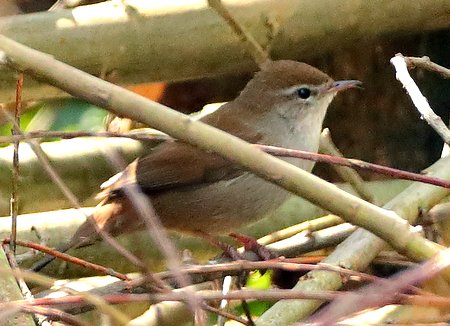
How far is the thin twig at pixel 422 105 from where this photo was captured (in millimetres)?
2115

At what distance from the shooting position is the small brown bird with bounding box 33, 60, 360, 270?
129 inches

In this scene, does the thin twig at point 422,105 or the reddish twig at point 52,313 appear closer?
the reddish twig at point 52,313

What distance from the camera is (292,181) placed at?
5.82 feet

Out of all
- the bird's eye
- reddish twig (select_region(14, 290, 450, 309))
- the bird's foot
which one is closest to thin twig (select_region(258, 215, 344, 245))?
the bird's foot

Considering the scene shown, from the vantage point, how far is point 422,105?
2205 millimetres

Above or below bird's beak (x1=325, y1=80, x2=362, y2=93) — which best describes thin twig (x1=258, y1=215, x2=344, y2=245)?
below

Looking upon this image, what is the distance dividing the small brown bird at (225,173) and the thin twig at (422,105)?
0.92 metres

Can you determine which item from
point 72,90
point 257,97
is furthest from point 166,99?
point 72,90

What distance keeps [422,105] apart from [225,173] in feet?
4.15

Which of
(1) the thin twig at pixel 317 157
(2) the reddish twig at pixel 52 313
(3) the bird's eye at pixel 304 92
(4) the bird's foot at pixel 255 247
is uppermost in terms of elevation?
(3) the bird's eye at pixel 304 92

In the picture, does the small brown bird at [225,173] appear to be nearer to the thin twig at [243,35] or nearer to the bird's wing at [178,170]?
the bird's wing at [178,170]

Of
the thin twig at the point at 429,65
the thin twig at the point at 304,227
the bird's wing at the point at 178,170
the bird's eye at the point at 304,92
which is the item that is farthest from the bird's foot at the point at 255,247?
the thin twig at the point at 429,65

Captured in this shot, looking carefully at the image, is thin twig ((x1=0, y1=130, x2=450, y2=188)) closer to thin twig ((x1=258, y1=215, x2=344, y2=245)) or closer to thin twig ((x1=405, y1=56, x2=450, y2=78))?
thin twig ((x1=405, y1=56, x2=450, y2=78))

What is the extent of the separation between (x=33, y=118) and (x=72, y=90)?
2682mm
